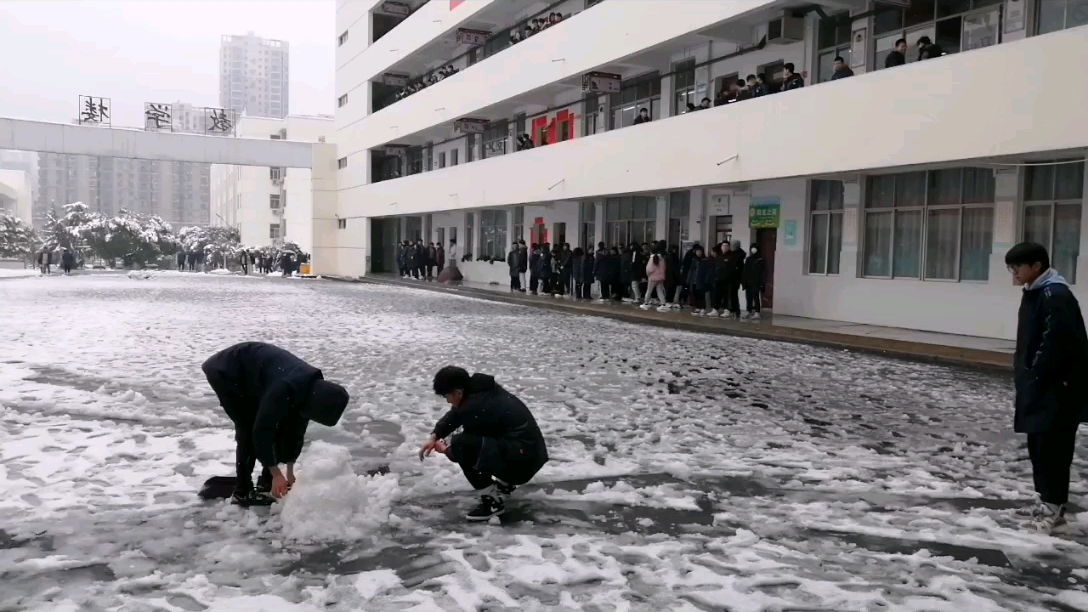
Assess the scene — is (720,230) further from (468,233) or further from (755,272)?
(468,233)

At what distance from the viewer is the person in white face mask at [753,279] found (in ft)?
65.3

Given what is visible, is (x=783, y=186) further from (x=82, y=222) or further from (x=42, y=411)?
(x=82, y=222)

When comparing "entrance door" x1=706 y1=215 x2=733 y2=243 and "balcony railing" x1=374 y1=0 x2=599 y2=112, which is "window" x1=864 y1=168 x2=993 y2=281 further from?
"balcony railing" x1=374 y1=0 x2=599 y2=112

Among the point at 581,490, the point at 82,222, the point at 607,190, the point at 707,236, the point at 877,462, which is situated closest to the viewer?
the point at 581,490

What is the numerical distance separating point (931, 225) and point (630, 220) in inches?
441

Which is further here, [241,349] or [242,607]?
[241,349]

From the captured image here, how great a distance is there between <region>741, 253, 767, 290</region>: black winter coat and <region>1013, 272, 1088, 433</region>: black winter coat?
48.5ft

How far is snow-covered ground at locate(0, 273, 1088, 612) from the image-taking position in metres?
4.30

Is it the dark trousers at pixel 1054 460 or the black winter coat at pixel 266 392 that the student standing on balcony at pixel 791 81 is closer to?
the dark trousers at pixel 1054 460

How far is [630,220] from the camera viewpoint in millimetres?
27516

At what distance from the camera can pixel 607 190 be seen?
25.6 meters

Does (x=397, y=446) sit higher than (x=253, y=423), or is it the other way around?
(x=253, y=423)

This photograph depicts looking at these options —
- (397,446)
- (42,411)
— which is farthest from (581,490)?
(42,411)

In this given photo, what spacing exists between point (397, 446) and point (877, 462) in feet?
12.5
